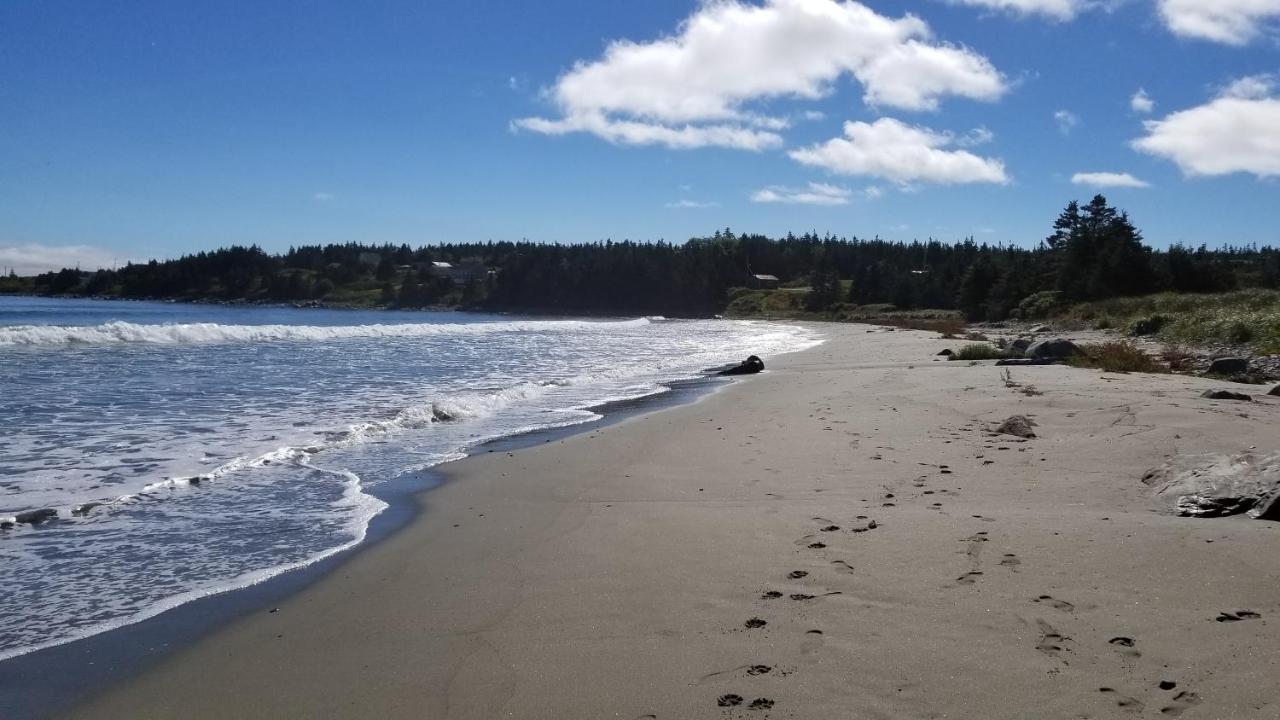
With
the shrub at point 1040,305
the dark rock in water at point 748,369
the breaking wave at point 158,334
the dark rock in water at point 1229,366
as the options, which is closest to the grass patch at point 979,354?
the dark rock in water at point 748,369

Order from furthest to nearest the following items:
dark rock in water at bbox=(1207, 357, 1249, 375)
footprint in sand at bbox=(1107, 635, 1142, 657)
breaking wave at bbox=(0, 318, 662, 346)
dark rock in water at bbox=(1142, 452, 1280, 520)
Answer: breaking wave at bbox=(0, 318, 662, 346)
dark rock in water at bbox=(1207, 357, 1249, 375)
dark rock in water at bbox=(1142, 452, 1280, 520)
footprint in sand at bbox=(1107, 635, 1142, 657)

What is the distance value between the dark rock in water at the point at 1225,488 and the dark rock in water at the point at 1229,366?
9.87m

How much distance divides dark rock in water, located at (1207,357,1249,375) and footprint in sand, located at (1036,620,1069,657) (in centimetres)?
1329

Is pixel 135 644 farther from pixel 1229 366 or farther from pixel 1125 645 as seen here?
pixel 1229 366

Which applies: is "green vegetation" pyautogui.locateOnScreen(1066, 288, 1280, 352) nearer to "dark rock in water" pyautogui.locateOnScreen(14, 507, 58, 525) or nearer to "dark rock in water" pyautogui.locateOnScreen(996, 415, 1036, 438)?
"dark rock in water" pyautogui.locateOnScreen(996, 415, 1036, 438)

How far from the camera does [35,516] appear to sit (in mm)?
6266

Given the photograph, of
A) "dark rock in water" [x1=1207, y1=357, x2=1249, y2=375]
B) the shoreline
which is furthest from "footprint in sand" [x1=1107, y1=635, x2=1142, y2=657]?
"dark rock in water" [x1=1207, y1=357, x2=1249, y2=375]

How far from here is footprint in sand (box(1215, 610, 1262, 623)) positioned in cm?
365

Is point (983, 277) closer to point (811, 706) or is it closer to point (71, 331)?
point (71, 331)

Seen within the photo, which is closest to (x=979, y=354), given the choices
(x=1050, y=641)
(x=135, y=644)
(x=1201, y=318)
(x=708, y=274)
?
(x=1201, y=318)

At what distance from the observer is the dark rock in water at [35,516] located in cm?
620

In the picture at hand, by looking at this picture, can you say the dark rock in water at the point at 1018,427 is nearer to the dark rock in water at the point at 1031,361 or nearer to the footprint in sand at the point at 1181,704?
the footprint in sand at the point at 1181,704

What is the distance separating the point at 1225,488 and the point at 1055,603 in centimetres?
245

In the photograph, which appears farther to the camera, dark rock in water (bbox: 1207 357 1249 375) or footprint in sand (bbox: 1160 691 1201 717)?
dark rock in water (bbox: 1207 357 1249 375)
